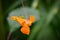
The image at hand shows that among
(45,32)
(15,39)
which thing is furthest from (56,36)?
(15,39)

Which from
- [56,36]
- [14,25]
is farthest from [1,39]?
[56,36]

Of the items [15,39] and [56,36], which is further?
[56,36]

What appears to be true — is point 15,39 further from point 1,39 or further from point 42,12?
point 42,12

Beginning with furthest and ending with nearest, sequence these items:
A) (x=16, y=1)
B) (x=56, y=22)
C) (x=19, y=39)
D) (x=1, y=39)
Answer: (x=16, y=1), (x=56, y=22), (x=1, y=39), (x=19, y=39)

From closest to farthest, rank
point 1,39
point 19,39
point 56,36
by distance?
point 19,39 < point 1,39 < point 56,36

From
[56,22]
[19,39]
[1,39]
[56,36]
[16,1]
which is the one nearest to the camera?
[19,39]

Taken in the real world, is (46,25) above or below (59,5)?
below

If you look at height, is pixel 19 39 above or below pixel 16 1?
below
